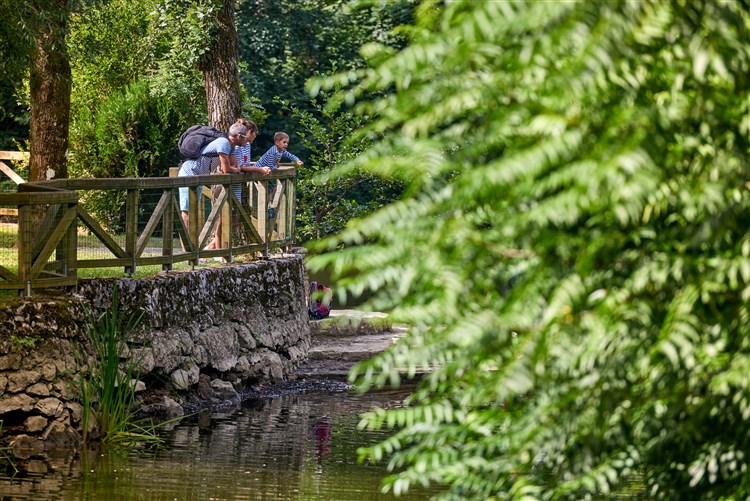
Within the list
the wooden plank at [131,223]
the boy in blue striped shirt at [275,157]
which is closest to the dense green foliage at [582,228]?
the wooden plank at [131,223]

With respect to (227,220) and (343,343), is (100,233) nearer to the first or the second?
(227,220)

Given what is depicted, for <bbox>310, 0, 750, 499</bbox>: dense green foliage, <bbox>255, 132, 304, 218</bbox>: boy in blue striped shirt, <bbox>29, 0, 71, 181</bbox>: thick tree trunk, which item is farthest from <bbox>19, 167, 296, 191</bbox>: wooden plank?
<bbox>310, 0, 750, 499</bbox>: dense green foliage

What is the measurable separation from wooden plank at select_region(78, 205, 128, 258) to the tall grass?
2.04 ft

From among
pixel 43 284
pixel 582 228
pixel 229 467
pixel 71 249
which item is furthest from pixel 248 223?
pixel 582 228

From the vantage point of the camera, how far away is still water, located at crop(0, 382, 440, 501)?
9.37 m

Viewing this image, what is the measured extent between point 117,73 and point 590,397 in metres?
19.9

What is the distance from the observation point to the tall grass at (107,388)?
441 inches

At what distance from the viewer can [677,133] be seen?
396 centimetres

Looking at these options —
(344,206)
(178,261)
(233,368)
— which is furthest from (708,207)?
(344,206)

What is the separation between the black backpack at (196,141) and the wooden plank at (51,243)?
3848 mm

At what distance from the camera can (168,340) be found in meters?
13.2

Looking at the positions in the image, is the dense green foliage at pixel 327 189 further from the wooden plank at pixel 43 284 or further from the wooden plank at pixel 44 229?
the wooden plank at pixel 44 229

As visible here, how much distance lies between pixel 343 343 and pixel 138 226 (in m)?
5.01

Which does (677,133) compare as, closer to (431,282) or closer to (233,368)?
(431,282)
